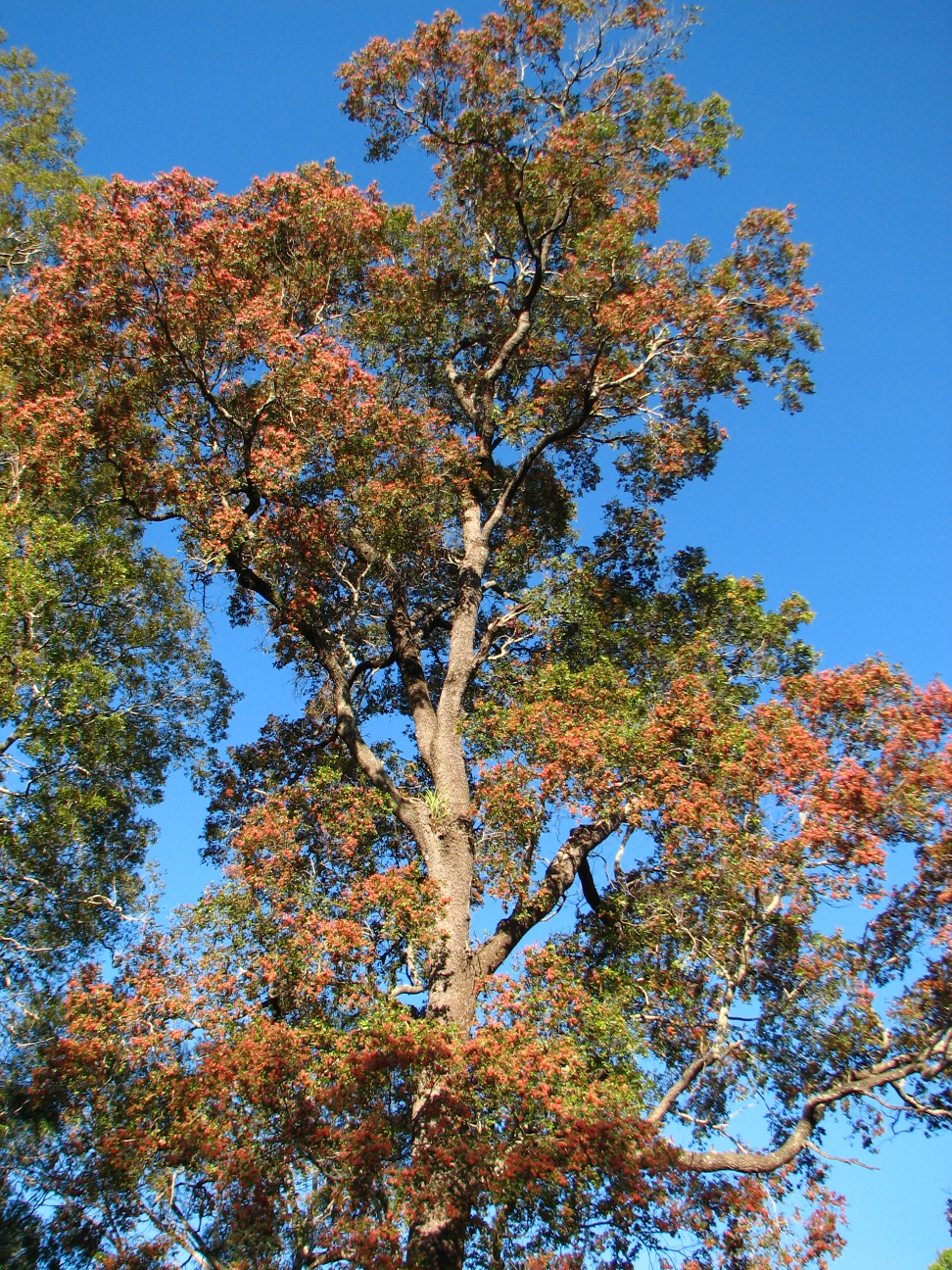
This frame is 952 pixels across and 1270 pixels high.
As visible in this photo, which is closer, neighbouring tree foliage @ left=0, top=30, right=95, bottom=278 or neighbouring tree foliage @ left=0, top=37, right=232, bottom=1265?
neighbouring tree foliage @ left=0, top=37, right=232, bottom=1265

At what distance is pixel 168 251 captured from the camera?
13016 millimetres

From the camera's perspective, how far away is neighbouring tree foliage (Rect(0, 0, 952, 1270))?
862cm

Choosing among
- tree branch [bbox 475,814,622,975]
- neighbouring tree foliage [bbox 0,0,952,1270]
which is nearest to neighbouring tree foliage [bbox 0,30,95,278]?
neighbouring tree foliage [bbox 0,0,952,1270]

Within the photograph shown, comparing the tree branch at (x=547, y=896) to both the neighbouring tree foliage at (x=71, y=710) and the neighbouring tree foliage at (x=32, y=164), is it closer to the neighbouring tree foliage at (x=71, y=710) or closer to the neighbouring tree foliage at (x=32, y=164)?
the neighbouring tree foliage at (x=71, y=710)

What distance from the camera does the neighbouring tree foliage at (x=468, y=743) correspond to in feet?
28.3

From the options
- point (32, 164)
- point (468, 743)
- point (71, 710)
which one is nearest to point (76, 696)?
point (71, 710)

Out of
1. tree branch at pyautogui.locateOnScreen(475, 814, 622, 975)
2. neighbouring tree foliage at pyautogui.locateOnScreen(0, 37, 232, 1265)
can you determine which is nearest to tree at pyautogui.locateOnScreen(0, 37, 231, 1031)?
neighbouring tree foliage at pyautogui.locateOnScreen(0, 37, 232, 1265)

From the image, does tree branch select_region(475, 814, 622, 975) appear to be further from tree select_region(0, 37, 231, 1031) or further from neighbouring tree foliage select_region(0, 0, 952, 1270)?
tree select_region(0, 37, 231, 1031)

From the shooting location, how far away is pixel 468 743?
516 inches

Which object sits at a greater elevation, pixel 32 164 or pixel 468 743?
pixel 32 164

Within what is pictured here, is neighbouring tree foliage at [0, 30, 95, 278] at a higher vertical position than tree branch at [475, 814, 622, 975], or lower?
higher

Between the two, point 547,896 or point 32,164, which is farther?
point 32,164

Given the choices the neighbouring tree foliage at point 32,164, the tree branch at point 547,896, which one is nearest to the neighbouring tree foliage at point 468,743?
the tree branch at point 547,896

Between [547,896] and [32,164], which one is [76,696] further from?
[32,164]
